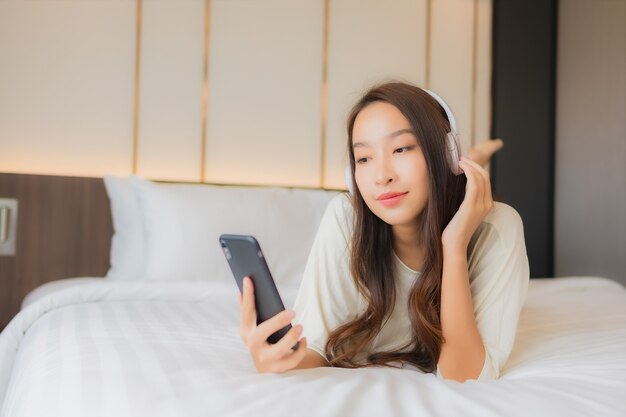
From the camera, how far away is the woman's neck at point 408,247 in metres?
1.25

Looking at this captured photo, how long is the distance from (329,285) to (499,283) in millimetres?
344

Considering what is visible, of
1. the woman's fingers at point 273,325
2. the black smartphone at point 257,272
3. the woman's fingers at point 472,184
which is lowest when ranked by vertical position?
the woman's fingers at point 273,325

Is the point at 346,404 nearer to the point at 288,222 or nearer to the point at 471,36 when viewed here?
the point at 288,222

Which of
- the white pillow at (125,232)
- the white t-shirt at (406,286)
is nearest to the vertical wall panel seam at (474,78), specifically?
the white pillow at (125,232)

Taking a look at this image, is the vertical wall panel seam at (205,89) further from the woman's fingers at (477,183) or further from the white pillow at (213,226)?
the woman's fingers at (477,183)

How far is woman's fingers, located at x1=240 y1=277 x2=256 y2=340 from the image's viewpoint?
913 millimetres

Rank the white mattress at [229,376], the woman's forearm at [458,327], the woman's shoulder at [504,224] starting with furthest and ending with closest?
the woman's shoulder at [504,224]
the woman's forearm at [458,327]
the white mattress at [229,376]

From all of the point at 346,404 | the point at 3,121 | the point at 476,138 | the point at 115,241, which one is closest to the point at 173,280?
the point at 115,241

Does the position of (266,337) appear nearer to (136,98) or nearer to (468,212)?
(468,212)

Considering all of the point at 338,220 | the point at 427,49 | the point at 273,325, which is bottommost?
the point at 273,325

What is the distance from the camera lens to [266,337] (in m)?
0.91

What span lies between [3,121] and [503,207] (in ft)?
6.75

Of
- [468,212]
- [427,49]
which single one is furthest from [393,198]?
[427,49]

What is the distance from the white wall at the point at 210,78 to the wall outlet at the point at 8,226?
17 cm
